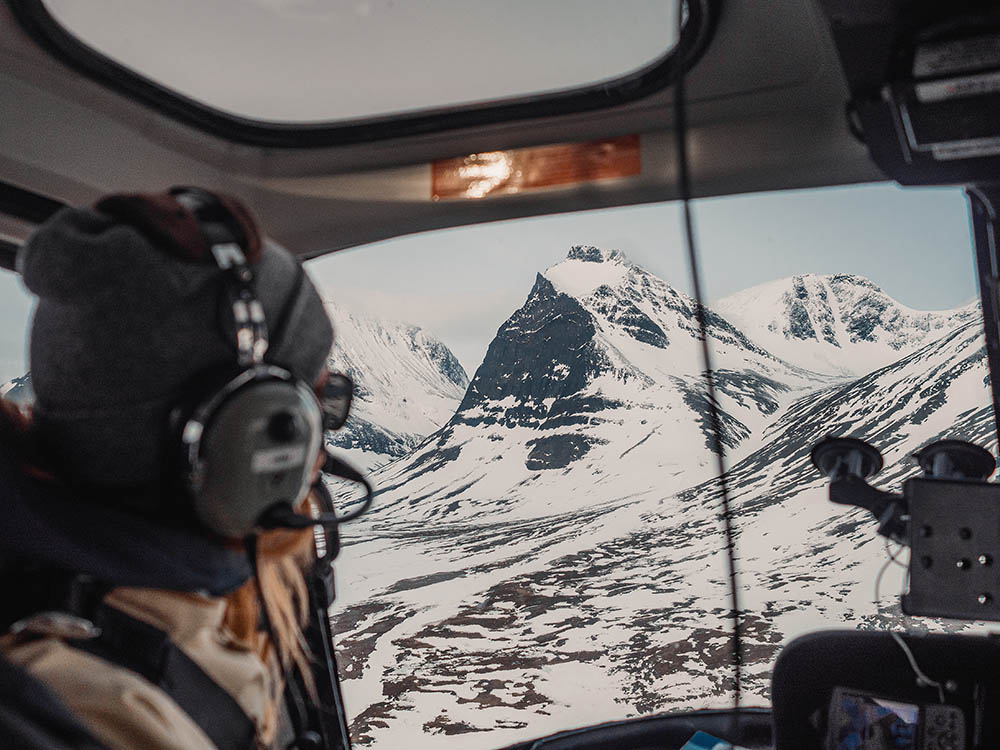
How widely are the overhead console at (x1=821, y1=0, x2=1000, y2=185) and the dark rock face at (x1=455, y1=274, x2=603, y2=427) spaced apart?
53.6 inches

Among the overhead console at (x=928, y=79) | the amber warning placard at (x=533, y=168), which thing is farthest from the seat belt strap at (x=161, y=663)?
the amber warning placard at (x=533, y=168)

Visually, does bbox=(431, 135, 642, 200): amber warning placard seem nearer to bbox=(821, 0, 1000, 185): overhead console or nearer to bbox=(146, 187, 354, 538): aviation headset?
bbox=(821, 0, 1000, 185): overhead console

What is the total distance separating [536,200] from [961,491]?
3.21 ft

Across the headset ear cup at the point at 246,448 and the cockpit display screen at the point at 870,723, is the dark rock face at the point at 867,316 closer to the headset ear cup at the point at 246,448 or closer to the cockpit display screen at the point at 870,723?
the cockpit display screen at the point at 870,723

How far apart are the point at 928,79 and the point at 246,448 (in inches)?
34.3

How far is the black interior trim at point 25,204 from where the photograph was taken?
150cm

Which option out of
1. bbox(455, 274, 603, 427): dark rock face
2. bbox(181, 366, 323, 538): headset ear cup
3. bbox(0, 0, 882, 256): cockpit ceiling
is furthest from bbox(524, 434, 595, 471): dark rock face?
bbox(181, 366, 323, 538): headset ear cup

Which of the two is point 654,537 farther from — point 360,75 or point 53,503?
point 53,503

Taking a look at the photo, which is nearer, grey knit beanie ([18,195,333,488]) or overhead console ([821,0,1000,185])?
grey knit beanie ([18,195,333,488])

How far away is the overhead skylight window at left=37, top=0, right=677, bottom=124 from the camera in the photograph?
4.61ft

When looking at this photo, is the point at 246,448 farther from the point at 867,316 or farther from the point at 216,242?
the point at 867,316

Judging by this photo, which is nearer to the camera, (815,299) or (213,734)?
(213,734)

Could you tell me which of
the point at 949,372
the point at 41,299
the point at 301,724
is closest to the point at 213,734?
the point at 41,299

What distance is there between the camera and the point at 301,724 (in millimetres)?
1488
